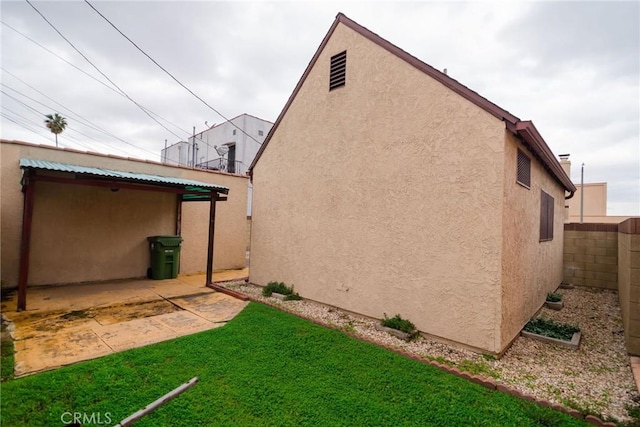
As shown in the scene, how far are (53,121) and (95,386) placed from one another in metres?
53.7

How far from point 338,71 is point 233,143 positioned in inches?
735

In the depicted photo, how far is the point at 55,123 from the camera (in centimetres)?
4031

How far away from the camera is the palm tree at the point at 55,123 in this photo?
131 feet

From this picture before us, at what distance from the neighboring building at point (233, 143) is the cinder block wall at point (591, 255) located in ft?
62.3

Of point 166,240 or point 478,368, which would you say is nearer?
point 478,368

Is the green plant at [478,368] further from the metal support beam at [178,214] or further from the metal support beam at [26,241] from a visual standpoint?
the metal support beam at [178,214]

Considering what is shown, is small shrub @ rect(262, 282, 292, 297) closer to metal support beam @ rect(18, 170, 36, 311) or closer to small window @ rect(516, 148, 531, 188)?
metal support beam @ rect(18, 170, 36, 311)

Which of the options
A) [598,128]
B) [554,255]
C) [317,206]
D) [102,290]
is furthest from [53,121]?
[598,128]

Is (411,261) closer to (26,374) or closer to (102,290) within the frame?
(26,374)

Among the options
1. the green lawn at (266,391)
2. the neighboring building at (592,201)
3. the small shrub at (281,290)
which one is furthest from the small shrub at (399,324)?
the neighboring building at (592,201)

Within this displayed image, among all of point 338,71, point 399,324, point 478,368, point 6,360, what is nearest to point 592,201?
point 338,71

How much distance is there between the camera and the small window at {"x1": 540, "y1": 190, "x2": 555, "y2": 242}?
24.2 feet

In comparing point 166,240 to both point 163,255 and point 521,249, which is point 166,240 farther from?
point 521,249

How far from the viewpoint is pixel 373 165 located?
6371 millimetres
